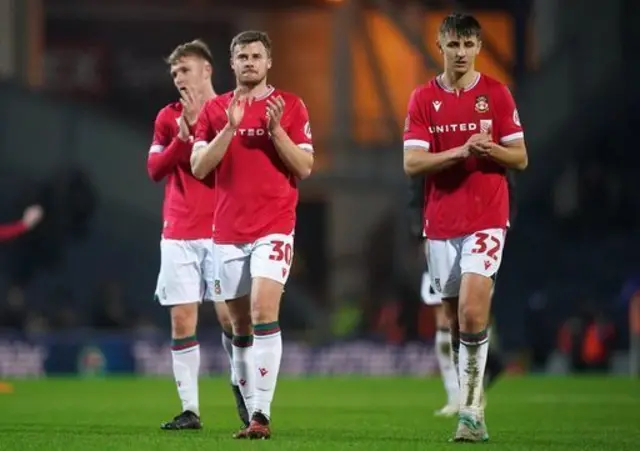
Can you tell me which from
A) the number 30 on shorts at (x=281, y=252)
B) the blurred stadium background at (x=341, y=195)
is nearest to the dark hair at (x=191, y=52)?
the number 30 on shorts at (x=281, y=252)

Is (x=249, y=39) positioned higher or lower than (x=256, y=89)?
higher

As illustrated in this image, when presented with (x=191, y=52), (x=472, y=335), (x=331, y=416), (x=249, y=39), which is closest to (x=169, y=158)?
(x=191, y=52)

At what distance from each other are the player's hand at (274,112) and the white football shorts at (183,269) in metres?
1.97

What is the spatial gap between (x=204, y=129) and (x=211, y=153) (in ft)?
1.35

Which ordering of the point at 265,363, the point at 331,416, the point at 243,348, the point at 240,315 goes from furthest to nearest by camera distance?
the point at 331,416 → the point at 243,348 → the point at 240,315 → the point at 265,363

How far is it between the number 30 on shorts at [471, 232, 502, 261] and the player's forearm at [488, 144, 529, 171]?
0.45 meters

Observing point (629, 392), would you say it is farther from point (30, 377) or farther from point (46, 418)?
point (30, 377)

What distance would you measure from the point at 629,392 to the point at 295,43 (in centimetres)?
2255

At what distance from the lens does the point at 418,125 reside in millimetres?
10469

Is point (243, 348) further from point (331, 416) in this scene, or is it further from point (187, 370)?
point (331, 416)

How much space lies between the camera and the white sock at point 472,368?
10117 mm

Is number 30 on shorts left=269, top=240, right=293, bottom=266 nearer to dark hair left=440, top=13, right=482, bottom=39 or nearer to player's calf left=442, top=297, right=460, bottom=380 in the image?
player's calf left=442, top=297, right=460, bottom=380

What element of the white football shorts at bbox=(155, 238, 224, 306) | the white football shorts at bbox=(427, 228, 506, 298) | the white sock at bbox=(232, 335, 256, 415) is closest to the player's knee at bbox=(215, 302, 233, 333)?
the white football shorts at bbox=(155, 238, 224, 306)

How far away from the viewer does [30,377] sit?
82.4ft
